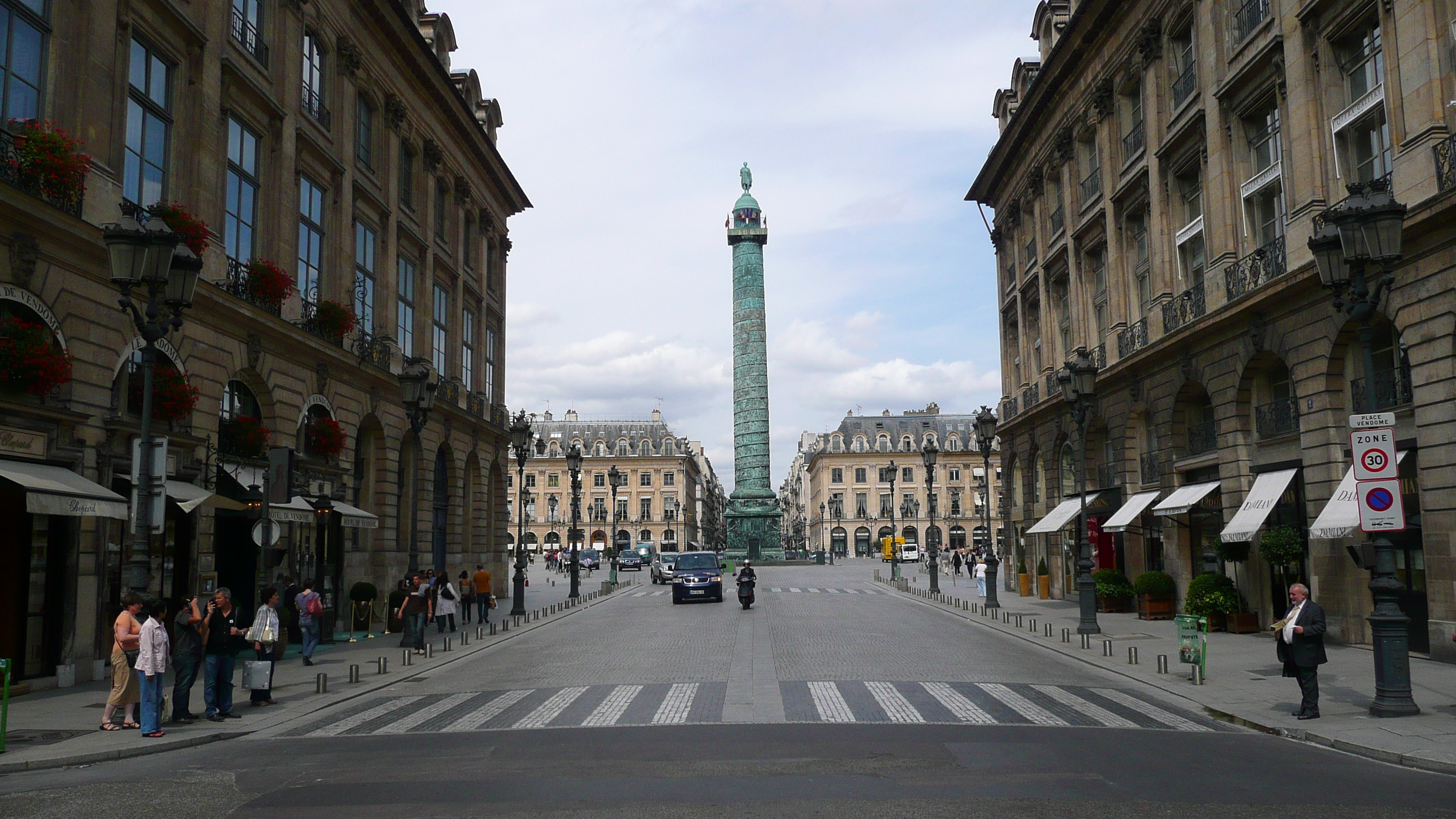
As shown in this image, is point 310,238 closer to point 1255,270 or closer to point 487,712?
point 487,712

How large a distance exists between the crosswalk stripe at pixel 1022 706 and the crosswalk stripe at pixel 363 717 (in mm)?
8272

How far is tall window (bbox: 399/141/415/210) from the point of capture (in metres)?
35.1

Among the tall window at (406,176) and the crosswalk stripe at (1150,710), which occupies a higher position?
the tall window at (406,176)

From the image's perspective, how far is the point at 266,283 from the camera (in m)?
23.4

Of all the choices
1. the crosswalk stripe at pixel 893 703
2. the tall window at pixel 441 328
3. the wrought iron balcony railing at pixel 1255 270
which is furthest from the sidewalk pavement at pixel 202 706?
the wrought iron balcony railing at pixel 1255 270

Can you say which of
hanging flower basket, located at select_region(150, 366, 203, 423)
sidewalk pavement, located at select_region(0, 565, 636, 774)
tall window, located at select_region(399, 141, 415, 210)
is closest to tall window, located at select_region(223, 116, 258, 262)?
hanging flower basket, located at select_region(150, 366, 203, 423)

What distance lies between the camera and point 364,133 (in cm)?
3228

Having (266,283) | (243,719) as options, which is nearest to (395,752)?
(243,719)

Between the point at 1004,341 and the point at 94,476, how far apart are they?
39.4m

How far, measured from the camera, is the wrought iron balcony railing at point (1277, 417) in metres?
22.9

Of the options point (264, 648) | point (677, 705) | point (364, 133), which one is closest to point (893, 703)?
point (677, 705)

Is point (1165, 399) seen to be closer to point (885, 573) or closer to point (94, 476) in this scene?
point (94, 476)

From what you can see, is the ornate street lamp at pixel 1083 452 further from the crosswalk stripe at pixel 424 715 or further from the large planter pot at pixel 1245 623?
the crosswalk stripe at pixel 424 715

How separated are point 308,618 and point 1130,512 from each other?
858 inches
